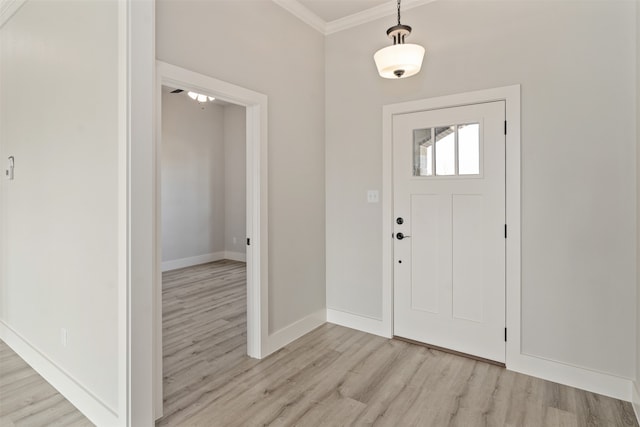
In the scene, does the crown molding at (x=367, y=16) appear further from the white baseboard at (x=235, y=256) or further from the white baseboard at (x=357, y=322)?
the white baseboard at (x=235, y=256)

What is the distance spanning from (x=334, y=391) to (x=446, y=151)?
2126 mm

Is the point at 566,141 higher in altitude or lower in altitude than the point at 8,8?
lower

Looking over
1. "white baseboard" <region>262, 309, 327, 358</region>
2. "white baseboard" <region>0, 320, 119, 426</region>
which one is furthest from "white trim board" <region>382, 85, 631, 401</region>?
"white baseboard" <region>0, 320, 119, 426</region>

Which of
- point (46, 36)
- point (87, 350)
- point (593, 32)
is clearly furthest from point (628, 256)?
point (46, 36)

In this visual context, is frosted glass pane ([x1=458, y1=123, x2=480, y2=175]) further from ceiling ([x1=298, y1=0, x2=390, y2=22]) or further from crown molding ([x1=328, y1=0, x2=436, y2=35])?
ceiling ([x1=298, y1=0, x2=390, y2=22])

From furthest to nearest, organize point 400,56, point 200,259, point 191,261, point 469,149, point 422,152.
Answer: point 200,259
point 191,261
point 422,152
point 469,149
point 400,56

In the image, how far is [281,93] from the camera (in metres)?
3.11

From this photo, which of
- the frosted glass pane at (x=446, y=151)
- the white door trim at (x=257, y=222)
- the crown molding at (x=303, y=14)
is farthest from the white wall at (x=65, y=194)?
the frosted glass pane at (x=446, y=151)

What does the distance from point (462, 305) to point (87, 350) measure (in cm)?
281

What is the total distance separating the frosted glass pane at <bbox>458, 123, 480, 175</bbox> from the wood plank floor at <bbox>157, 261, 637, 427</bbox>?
1.60 meters

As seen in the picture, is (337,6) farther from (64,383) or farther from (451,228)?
(64,383)

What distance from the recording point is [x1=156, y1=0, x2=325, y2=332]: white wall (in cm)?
235

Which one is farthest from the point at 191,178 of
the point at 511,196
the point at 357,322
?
the point at 511,196

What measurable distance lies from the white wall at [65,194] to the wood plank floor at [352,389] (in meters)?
0.69
